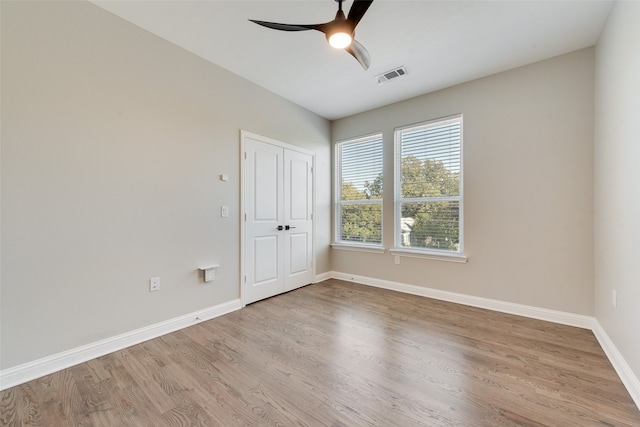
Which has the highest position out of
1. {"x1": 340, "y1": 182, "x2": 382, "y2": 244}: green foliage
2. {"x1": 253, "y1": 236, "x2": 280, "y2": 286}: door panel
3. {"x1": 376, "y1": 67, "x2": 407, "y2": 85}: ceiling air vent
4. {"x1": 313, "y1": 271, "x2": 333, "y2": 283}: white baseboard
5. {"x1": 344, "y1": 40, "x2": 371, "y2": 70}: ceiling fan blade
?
{"x1": 376, "y1": 67, "x2": 407, "y2": 85}: ceiling air vent

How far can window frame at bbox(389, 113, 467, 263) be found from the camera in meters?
3.32

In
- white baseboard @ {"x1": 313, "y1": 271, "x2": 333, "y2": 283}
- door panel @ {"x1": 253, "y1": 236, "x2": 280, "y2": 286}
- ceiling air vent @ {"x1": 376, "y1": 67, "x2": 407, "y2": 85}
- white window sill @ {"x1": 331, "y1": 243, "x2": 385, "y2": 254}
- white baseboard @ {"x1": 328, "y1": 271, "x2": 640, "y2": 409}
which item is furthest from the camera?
white baseboard @ {"x1": 313, "y1": 271, "x2": 333, "y2": 283}

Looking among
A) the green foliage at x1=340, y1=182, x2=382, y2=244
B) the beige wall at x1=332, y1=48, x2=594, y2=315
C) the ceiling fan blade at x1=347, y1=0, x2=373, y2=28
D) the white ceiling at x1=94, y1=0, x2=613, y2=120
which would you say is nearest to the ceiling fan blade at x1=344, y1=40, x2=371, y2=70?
the ceiling fan blade at x1=347, y1=0, x2=373, y2=28

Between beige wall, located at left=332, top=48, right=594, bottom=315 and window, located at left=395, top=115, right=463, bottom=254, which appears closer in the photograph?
beige wall, located at left=332, top=48, right=594, bottom=315

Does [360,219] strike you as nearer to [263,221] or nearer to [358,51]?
[263,221]

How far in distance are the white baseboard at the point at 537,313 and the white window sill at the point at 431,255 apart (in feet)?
1.40

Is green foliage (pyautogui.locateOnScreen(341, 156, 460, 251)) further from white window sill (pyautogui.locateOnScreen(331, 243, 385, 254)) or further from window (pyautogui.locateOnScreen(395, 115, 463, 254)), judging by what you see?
white window sill (pyautogui.locateOnScreen(331, 243, 385, 254))

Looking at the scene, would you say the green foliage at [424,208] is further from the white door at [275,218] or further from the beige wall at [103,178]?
the beige wall at [103,178]

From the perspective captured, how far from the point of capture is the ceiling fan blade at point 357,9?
1.59 m

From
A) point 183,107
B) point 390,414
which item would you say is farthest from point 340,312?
point 183,107

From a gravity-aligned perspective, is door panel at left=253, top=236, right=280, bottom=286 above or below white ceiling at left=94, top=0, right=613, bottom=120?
below

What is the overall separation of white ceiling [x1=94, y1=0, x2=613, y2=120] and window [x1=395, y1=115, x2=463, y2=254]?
637mm

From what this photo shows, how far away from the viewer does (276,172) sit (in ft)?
12.0

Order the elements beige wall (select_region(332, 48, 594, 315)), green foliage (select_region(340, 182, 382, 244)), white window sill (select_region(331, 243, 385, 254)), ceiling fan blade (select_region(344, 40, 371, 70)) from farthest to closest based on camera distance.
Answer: green foliage (select_region(340, 182, 382, 244))
white window sill (select_region(331, 243, 385, 254))
beige wall (select_region(332, 48, 594, 315))
ceiling fan blade (select_region(344, 40, 371, 70))
